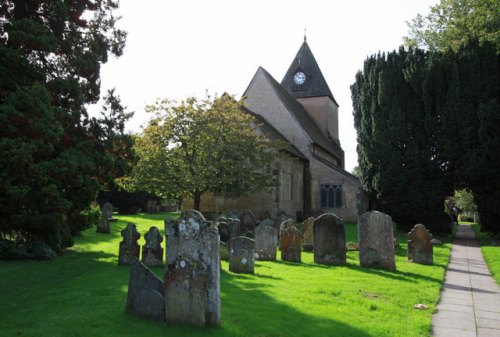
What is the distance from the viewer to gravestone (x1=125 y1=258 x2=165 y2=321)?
548 centimetres

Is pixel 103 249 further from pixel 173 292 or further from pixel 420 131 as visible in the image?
pixel 420 131

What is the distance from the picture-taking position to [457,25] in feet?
90.0

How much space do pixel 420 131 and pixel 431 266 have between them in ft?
43.7

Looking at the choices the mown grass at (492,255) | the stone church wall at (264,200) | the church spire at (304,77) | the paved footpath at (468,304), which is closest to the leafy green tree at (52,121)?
the paved footpath at (468,304)

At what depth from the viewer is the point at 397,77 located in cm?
2414

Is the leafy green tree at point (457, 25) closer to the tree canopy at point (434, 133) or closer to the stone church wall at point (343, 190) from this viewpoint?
the tree canopy at point (434, 133)

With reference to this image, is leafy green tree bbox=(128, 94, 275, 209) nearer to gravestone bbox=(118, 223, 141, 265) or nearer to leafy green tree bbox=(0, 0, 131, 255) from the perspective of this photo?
leafy green tree bbox=(0, 0, 131, 255)

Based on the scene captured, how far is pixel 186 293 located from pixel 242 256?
433 centimetres

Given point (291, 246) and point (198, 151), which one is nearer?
point (291, 246)

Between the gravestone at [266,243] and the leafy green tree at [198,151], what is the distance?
9054 mm

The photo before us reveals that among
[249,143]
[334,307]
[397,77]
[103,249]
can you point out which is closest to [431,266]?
[334,307]

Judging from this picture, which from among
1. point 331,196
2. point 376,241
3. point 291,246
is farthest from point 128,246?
point 331,196

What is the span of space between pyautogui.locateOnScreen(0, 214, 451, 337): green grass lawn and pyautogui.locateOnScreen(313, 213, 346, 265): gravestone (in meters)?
0.46

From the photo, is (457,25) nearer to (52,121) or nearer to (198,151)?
(198,151)
